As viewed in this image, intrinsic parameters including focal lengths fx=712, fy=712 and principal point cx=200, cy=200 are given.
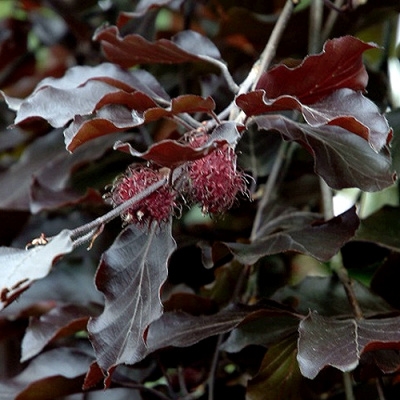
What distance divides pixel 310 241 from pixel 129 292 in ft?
0.53

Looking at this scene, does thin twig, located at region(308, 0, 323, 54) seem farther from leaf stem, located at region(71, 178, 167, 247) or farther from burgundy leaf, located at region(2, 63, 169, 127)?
leaf stem, located at region(71, 178, 167, 247)

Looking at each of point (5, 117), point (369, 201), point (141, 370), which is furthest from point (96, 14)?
point (141, 370)

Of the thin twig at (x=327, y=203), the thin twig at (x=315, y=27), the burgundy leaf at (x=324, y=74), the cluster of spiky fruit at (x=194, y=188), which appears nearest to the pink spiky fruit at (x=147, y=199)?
the cluster of spiky fruit at (x=194, y=188)

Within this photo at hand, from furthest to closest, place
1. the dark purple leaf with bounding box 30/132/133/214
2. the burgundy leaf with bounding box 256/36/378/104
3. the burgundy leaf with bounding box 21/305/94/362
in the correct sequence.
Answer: the dark purple leaf with bounding box 30/132/133/214 < the burgundy leaf with bounding box 21/305/94/362 < the burgundy leaf with bounding box 256/36/378/104

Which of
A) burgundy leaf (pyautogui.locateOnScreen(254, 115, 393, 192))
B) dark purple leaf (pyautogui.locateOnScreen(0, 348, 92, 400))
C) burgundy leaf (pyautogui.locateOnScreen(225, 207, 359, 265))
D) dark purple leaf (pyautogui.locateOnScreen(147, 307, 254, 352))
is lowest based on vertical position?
dark purple leaf (pyautogui.locateOnScreen(0, 348, 92, 400))

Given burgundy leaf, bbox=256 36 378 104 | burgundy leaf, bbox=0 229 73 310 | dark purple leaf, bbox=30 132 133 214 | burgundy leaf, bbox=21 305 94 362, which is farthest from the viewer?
dark purple leaf, bbox=30 132 133 214

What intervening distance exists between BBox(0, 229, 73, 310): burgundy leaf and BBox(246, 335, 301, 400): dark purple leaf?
0.76 feet

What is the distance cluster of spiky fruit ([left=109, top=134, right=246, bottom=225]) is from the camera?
507mm

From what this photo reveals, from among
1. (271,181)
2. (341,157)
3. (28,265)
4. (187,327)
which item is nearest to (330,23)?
(271,181)

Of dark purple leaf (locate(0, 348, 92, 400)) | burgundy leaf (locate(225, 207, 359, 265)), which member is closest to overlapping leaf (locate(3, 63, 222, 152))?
burgundy leaf (locate(225, 207, 359, 265))

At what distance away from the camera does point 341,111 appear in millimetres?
523

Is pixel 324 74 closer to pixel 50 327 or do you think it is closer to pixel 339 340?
pixel 339 340

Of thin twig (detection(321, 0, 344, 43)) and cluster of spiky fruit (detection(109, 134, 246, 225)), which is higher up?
cluster of spiky fruit (detection(109, 134, 246, 225))

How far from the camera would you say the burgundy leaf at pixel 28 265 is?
42 centimetres
